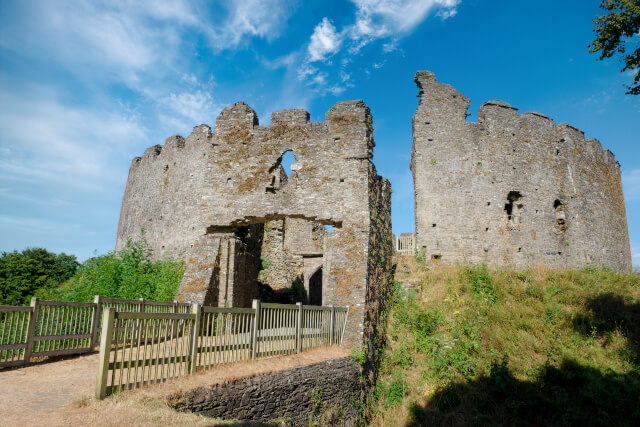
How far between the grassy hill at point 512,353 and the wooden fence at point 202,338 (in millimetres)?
2245

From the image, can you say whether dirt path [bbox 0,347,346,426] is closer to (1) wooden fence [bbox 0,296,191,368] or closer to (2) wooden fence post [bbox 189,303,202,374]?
(2) wooden fence post [bbox 189,303,202,374]

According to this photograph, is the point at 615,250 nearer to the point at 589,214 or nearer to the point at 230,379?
the point at 589,214

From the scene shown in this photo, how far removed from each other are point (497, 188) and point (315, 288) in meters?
12.5

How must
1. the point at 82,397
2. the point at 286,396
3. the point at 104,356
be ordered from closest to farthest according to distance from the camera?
the point at 82,397
the point at 104,356
the point at 286,396

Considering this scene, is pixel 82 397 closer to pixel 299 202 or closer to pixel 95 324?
pixel 95 324

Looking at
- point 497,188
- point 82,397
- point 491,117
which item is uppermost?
point 491,117

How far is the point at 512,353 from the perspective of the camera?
10055mm

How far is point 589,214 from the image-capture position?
18.6 metres

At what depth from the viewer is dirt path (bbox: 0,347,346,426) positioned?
4.41m

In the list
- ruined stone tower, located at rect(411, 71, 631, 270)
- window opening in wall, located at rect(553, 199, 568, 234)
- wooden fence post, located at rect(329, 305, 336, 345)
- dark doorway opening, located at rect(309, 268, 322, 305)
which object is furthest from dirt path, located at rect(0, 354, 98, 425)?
window opening in wall, located at rect(553, 199, 568, 234)

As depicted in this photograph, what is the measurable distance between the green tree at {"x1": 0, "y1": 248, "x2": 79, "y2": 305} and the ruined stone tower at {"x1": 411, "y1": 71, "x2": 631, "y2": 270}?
22.5 metres

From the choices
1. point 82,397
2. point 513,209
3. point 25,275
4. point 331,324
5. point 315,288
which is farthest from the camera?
point 25,275

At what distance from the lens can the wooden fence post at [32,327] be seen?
727cm

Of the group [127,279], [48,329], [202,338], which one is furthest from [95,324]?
[127,279]
